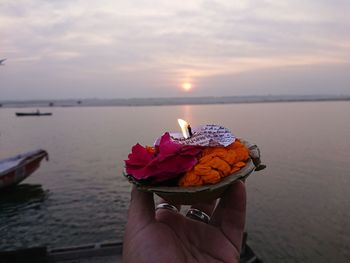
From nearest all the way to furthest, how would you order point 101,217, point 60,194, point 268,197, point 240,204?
point 240,204 < point 101,217 < point 268,197 < point 60,194

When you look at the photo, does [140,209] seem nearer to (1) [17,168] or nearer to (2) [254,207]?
(2) [254,207]

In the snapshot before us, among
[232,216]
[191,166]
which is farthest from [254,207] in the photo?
[191,166]

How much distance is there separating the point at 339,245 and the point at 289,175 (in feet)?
47.2

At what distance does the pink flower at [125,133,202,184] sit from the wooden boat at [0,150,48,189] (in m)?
28.3

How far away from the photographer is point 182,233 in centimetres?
312

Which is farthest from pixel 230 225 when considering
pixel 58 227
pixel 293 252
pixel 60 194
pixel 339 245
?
pixel 60 194

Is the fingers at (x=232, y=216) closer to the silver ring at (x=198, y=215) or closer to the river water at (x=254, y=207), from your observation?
the silver ring at (x=198, y=215)

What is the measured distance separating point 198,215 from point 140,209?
0.77 m

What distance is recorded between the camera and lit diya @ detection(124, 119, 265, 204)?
2475 mm

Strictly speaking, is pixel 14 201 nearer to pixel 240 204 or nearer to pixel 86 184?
pixel 86 184

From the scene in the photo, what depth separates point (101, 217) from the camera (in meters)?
22.6

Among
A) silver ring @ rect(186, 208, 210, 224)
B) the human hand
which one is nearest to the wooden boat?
silver ring @ rect(186, 208, 210, 224)

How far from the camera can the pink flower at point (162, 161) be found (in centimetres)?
250

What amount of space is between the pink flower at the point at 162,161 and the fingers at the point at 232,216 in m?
0.68
